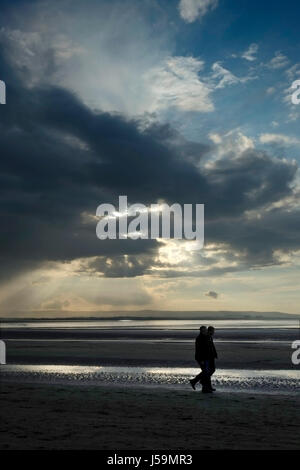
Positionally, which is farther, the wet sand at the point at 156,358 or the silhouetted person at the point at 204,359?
the wet sand at the point at 156,358

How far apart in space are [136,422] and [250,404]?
475cm

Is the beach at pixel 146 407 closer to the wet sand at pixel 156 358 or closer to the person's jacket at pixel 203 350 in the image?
the wet sand at pixel 156 358

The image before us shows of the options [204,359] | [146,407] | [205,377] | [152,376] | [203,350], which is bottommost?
[152,376]

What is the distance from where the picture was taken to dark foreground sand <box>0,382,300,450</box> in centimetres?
1102

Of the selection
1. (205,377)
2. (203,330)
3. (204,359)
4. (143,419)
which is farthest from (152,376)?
(143,419)

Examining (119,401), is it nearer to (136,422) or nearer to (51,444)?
(136,422)

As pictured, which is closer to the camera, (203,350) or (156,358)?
(203,350)

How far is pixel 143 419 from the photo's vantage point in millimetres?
13719

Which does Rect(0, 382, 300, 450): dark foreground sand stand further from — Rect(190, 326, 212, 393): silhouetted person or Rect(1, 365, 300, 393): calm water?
Rect(1, 365, 300, 393): calm water

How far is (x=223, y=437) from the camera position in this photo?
11523 millimetres

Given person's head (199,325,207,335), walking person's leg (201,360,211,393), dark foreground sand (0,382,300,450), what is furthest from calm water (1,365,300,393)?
person's head (199,325,207,335)

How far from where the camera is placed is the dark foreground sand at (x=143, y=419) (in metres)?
11.0

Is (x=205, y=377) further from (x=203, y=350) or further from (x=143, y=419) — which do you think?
(x=143, y=419)

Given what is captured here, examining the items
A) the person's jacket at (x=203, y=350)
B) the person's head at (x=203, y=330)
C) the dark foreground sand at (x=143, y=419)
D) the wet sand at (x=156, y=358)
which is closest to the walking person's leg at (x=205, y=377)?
the person's jacket at (x=203, y=350)
